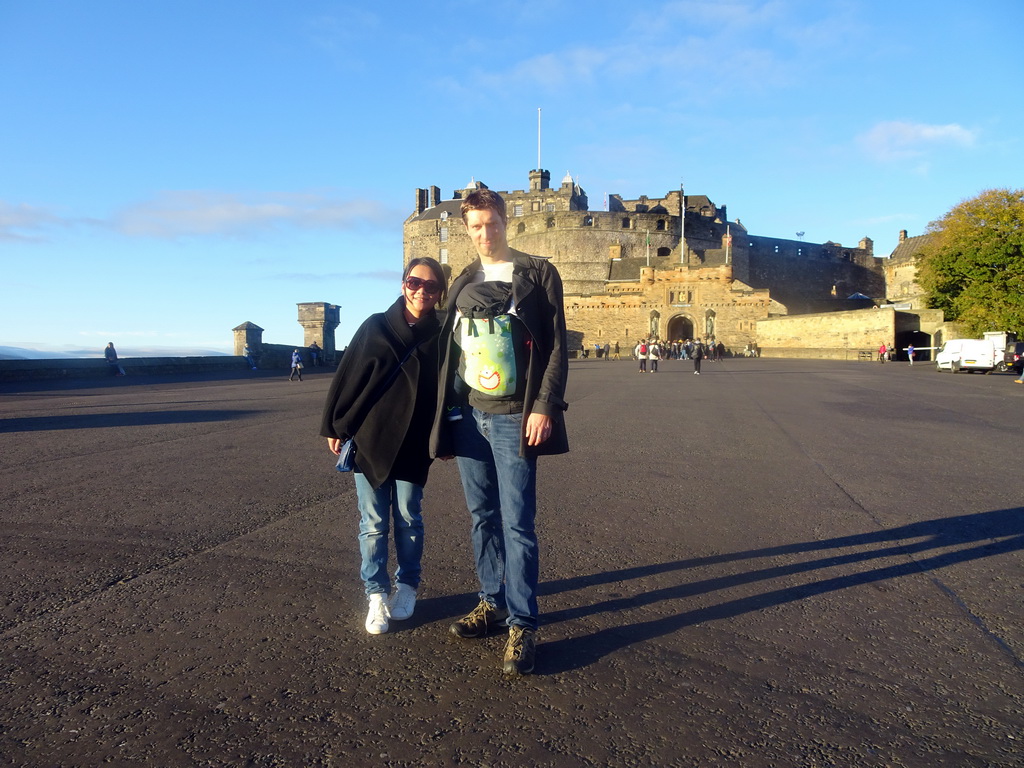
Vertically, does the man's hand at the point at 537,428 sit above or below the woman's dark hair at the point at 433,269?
below

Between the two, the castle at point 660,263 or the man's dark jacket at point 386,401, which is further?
the castle at point 660,263

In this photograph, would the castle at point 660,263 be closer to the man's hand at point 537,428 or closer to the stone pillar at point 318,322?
the stone pillar at point 318,322

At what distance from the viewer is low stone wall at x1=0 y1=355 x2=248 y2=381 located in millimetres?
20234

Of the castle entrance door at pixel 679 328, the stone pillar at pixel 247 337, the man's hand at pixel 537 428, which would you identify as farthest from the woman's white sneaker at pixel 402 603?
the castle entrance door at pixel 679 328

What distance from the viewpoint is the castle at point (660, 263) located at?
202 feet

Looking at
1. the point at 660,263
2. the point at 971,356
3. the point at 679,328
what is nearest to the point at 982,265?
the point at 971,356

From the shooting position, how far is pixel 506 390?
2916 mm

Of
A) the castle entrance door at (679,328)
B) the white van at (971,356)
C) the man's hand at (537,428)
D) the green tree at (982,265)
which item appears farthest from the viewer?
the castle entrance door at (679,328)

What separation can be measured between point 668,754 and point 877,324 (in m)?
53.8

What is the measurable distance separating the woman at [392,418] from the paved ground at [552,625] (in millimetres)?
266

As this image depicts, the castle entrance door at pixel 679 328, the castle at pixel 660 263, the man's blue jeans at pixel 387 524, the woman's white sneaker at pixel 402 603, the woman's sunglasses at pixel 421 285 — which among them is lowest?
the woman's white sneaker at pixel 402 603

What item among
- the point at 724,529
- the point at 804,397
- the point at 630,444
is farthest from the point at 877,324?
the point at 724,529

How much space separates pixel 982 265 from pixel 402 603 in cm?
4498

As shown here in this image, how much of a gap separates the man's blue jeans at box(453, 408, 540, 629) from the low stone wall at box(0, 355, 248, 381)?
2113cm
